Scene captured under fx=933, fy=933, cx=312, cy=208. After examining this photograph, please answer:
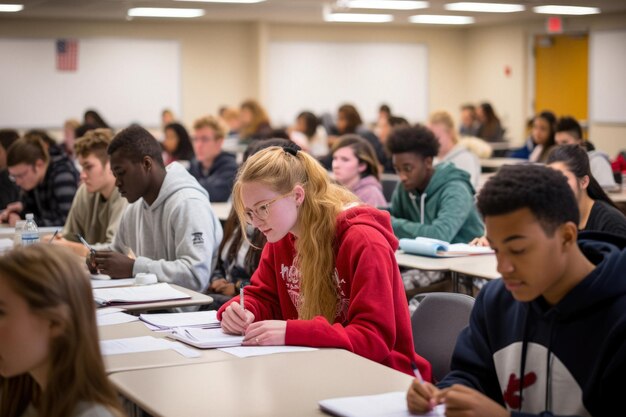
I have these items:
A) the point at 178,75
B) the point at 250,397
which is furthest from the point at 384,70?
the point at 250,397

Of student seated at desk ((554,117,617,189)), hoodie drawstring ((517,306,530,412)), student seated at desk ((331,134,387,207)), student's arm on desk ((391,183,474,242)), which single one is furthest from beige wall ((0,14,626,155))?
hoodie drawstring ((517,306,530,412))

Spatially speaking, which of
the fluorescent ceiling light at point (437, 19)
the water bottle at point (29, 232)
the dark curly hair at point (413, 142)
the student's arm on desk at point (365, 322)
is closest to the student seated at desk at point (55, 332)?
the student's arm on desk at point (365, 322)

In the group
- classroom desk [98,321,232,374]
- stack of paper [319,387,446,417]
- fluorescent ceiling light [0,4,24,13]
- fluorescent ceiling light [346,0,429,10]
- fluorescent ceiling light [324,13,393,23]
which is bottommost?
classroom desk [98,321,232,374]

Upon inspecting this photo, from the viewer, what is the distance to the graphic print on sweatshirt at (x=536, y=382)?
1.98 m

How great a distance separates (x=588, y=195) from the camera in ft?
13.1

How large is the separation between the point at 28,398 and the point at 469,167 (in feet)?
21.2

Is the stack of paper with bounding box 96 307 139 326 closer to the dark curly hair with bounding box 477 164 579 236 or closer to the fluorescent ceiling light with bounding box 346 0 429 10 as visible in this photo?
the dark curly hair with bounding box 477 164 579 236

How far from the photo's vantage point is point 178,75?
15.6 m

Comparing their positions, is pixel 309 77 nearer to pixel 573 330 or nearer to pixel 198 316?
pixel 198 316

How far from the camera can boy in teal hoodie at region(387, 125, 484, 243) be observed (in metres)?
5.43

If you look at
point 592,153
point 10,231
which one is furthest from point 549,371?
point 592,153

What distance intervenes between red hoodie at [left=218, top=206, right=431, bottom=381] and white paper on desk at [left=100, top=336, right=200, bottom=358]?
0.31 metres

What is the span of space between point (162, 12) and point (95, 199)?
8.88 m

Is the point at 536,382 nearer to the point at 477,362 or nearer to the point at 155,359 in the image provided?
the point at 477,362
